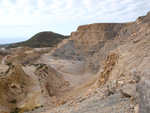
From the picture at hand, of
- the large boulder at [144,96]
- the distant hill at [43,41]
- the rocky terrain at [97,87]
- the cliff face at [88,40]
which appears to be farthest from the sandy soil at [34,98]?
the distant hill at [43,41]

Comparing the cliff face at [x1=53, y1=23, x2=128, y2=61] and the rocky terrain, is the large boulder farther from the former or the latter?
the cliff face at [x1=53, y1=23, x2=128, y2=61]

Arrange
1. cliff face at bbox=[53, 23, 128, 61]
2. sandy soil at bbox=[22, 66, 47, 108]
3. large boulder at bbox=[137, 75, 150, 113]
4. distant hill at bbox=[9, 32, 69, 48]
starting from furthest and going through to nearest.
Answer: distant hill at bbox=[9, 32, 69, 48], cliff face at bbox=[53, 23, 128, 61], sandy soil at bbox=[22, 66, 47, 108], large boulder at bbox=[137, 75, 150, 113]

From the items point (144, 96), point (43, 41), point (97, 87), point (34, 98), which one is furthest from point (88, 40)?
point (43, 41)

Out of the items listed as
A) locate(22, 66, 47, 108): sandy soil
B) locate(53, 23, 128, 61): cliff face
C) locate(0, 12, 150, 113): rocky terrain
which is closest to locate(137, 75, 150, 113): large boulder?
locate(0, 12, 150, 113): rocky terrain

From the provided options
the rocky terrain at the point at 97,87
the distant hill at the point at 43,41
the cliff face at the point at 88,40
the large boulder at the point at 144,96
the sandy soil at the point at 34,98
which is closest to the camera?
the large boulder at the point at 144,96

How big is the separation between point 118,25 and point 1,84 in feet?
109

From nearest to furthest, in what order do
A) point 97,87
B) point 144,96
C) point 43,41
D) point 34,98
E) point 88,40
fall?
1. point 144,96
2. point 97,87
3. point 34,98
4. point 88,40
5. point 43,41

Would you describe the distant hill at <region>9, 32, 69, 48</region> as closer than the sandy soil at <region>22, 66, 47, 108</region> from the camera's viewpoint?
No

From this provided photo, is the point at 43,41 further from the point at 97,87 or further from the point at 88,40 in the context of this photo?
the point at 97,87

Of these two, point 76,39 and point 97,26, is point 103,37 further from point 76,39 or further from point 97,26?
point 76,39

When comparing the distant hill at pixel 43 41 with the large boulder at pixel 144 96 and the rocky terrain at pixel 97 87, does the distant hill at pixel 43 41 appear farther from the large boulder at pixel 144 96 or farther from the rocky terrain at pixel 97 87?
the large boulder at pixel 144 96

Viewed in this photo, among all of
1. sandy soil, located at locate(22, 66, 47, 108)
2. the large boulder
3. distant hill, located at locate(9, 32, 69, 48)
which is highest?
distant hill, located at locate(9, 32, 69, 48)

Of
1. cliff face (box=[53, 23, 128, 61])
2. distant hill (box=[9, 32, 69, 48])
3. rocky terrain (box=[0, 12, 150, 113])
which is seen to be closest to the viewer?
rocky terrain (box=[0, 12, 150, 113])

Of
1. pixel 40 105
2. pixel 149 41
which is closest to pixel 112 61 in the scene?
pixel 149 41
